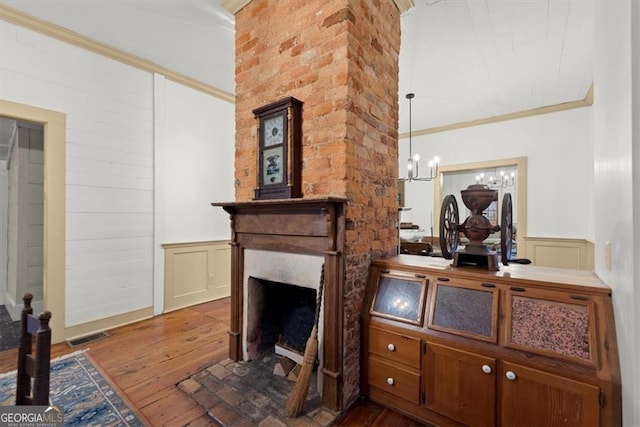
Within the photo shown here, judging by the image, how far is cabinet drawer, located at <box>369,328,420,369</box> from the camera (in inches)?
67.9

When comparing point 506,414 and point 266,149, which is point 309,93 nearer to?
point 266,149

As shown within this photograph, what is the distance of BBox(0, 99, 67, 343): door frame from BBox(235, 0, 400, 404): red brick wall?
5.85ft

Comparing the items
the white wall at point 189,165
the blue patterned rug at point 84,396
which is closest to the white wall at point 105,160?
the white wall at point 189,165

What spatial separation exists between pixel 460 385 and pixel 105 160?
12.0 feet

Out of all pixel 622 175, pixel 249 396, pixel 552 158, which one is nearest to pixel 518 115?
pixel 552 158

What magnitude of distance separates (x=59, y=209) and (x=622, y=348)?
404 cm

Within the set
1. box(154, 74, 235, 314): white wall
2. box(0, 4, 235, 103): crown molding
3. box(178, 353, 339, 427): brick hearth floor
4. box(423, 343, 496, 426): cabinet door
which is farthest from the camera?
box(154, 74, 235, 314): white wall

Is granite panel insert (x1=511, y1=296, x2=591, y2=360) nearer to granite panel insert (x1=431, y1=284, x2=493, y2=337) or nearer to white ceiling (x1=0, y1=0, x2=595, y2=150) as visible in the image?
granite panel insert (x1=431, y1=284, x2=493, y2=337)

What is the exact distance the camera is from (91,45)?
2865 mm

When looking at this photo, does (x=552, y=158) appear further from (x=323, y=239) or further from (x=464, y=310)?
(x=323, y=239)

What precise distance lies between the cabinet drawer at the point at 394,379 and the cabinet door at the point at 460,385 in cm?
7

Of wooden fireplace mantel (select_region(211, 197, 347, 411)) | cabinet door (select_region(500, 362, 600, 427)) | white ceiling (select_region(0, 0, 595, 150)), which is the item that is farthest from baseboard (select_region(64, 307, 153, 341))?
cabinet door (select_region(500, 362, 600, 427))

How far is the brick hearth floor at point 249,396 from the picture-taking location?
1.69 m

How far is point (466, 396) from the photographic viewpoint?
1.56 m
